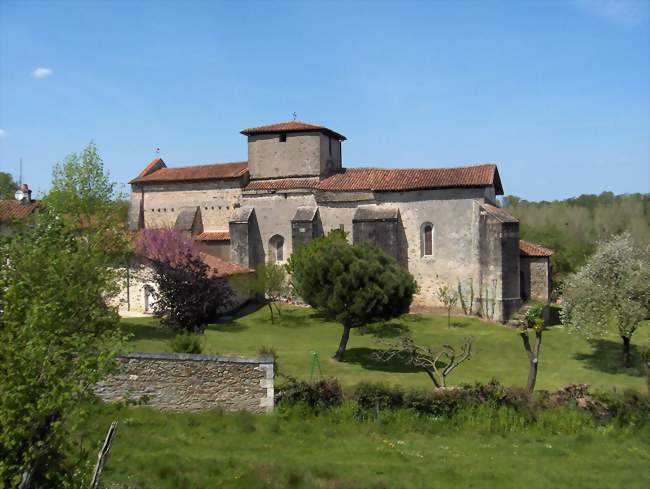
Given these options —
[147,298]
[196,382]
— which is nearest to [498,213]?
[147,298]

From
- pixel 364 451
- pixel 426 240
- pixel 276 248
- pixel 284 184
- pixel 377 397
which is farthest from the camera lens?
pixel 276 248

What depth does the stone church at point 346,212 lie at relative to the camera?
32281 mm

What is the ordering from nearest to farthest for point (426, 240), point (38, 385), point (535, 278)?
point (38, 385) < point (535, 278) < point (426, 240)

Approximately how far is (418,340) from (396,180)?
11.1m

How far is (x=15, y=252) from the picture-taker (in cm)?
1233

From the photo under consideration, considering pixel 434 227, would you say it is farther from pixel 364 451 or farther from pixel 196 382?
pixel 364 451

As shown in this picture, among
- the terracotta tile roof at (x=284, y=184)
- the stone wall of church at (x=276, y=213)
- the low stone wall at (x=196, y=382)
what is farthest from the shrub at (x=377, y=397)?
the terracotta tile roof at (x=284, y=184)

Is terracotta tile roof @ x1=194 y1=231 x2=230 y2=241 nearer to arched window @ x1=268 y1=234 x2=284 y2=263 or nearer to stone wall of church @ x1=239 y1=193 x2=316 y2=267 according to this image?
stone wall of church @ x1=239 y1=193 x2=316 y2=267

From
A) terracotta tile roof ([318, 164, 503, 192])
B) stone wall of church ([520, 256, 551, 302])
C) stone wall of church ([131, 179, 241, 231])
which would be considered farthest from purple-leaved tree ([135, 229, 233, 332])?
stone wall of church ([520, 256, 551, 302])

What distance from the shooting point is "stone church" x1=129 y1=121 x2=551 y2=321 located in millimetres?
32281

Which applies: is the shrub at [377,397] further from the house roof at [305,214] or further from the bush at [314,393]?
the house roof at [305,214]

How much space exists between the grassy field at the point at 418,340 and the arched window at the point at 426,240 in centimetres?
371

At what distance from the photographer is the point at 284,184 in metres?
36.5

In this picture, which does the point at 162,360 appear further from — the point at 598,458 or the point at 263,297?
the point at 263,297
